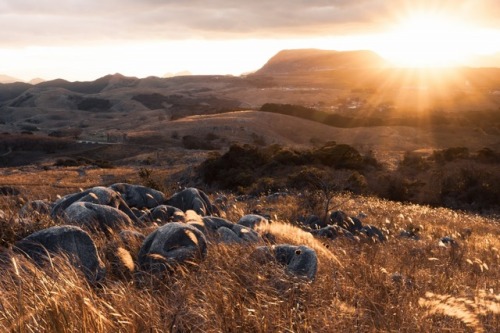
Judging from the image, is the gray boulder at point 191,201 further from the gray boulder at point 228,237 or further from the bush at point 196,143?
the bush at point 196,143

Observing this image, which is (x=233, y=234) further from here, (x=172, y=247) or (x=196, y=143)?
(x=196, y=143)

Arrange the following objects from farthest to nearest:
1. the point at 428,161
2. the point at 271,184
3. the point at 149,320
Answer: the point at 428,161 < the point at 271,184 < the point at 149,320

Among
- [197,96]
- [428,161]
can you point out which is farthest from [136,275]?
[197,96]

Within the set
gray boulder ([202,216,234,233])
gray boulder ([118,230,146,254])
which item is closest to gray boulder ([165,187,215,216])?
gray boulder ([202,216,234,233])

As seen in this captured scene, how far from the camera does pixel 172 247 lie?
5.33 meters

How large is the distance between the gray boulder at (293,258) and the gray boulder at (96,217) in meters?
2.74

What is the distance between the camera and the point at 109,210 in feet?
24.9

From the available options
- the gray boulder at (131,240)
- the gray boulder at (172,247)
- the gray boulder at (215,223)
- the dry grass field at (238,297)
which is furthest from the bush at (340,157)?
the gray boulder at (172,247)

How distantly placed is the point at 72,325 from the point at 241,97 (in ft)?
479

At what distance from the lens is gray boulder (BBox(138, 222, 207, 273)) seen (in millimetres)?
5113

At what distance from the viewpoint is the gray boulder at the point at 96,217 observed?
700 centimetres

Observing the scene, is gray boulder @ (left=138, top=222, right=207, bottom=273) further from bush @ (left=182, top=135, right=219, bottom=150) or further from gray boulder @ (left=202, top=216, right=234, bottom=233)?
bush @ (left=182, top=135, right=219, bottom=150)

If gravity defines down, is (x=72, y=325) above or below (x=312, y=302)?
above

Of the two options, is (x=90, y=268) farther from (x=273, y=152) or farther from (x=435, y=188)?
(x=273, y=152)
